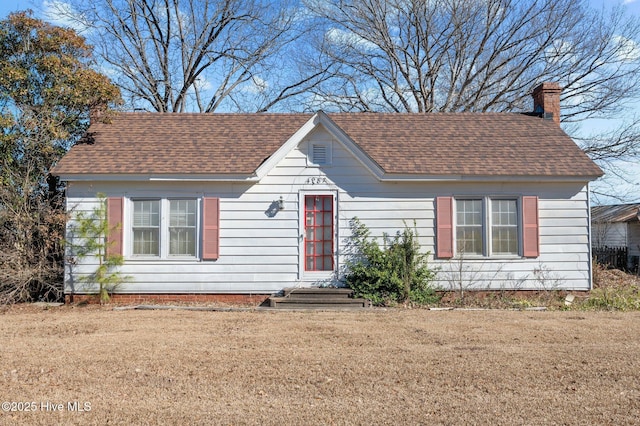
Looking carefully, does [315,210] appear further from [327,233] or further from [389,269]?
[389,269]

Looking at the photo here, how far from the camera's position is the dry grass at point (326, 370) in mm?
4992

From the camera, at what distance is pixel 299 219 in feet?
41.6

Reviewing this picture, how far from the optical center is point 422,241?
12.8 m

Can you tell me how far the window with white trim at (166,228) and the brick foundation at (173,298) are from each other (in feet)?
3.05

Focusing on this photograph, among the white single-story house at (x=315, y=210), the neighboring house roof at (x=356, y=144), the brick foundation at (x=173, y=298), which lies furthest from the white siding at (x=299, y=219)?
the neighboring house roof at (x=356, y=144)

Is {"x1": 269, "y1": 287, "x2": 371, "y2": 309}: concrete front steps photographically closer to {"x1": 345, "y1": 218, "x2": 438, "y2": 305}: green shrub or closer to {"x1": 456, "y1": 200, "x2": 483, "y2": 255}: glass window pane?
{"x1": 345, "y1": 218, "x2": 438, "y2": 305}: green shrub

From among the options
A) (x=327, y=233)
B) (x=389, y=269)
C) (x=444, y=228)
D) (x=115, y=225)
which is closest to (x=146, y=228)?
(x=115, y=225)

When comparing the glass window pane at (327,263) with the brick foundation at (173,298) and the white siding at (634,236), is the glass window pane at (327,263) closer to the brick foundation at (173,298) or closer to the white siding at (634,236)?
the brick foundation at (173,298)

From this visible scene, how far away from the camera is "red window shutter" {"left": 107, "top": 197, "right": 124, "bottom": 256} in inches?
484

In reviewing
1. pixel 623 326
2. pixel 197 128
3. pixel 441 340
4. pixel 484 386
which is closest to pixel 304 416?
pixel 484 386

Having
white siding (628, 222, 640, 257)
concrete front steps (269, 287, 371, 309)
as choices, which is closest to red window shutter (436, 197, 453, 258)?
concrete front steps (269, 287, 371, 309)

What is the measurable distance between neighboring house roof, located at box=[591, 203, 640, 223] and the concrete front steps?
730 inches

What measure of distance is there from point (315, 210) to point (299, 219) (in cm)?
51

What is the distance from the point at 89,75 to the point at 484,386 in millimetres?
11789
